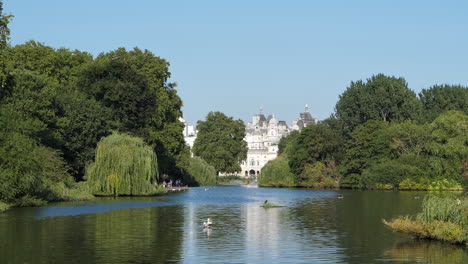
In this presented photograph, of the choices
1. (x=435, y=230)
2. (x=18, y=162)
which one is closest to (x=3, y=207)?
(x=18, y=162)

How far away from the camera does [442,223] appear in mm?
27500

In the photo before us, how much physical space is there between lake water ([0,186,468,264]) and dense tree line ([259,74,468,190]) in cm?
4082

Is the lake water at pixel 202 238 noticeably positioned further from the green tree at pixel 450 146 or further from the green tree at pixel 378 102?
the green tree at pixel 378 102

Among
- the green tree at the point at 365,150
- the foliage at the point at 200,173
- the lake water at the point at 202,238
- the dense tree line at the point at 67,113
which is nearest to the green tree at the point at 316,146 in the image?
the green tree at the point at 365,150

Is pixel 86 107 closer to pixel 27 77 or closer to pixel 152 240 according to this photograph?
pixel 27 77

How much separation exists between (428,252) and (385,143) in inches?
2575

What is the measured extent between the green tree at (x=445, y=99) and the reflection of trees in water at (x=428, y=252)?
7911cm

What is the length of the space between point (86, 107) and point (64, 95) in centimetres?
263

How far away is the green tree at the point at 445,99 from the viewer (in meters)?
106

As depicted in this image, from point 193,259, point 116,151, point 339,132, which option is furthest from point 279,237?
point 339,132

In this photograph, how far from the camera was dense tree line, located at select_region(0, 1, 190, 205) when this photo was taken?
43719 millimetres

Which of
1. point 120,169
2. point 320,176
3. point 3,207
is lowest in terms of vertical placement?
point 3,207

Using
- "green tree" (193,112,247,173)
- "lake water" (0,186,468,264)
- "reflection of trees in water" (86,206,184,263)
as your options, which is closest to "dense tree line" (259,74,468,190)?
"green tree" (193,112,247,173)

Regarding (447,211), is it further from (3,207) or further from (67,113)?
(67,113)
